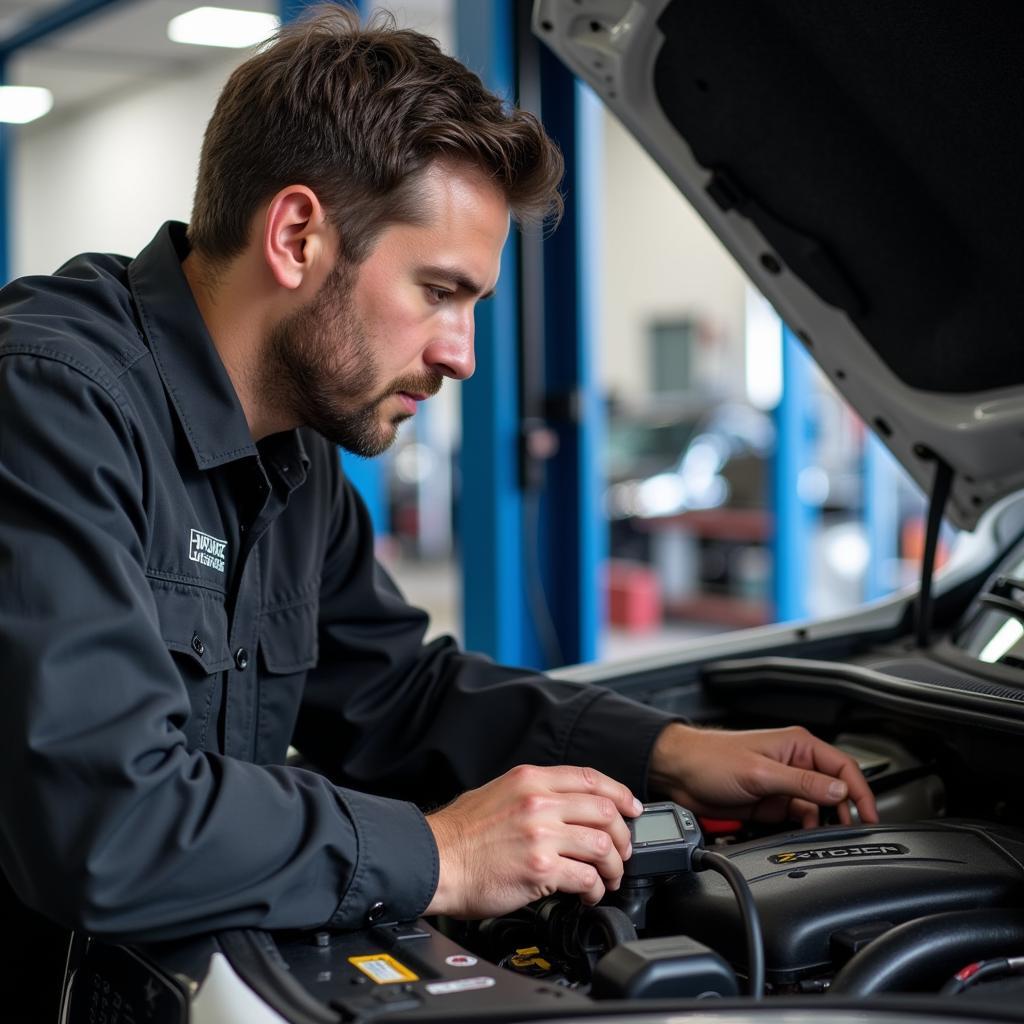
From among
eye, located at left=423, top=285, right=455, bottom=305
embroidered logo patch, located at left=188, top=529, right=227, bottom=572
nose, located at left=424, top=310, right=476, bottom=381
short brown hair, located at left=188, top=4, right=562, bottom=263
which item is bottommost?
embroidered logo patch, located at left=188, top=529, right=227, bottom=572

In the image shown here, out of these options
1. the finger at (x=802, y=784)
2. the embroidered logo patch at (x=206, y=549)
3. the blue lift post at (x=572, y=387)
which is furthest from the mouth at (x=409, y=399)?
the blue lift post at (x=572, y=387)

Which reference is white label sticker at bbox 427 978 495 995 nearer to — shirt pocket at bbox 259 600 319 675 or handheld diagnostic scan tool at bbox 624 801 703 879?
handheld diagnostic scan tool at bbox 624 801 703 879

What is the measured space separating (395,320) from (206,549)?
28 cm

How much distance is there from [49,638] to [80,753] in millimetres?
84

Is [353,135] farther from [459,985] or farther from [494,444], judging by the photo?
[494,444]

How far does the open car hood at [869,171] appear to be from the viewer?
4.19 ft

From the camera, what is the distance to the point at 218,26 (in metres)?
6.61

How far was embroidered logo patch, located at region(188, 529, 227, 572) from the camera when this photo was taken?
1.21 metres

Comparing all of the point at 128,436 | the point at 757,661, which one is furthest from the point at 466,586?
the point at 128,436

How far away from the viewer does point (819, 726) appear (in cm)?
156

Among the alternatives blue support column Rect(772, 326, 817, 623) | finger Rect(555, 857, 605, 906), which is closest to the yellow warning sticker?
finger Rect(555, 857, 605, 906)

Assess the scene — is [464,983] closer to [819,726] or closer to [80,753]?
[80,753]

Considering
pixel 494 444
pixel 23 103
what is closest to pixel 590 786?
pixel 494 444

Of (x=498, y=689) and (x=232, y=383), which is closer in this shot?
(x=232, y=383)
